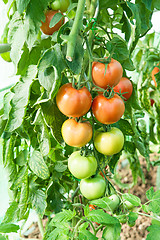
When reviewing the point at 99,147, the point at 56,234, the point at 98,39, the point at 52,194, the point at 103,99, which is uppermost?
the point at 98,39

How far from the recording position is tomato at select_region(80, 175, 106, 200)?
72 cm

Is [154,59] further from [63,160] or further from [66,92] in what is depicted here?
[66,92]

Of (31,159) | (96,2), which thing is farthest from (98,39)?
(31,159)

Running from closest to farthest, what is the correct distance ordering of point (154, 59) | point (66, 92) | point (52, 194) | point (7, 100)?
point (66, 92)
point (7, 100)
point (52, 194)
point (154, 59)

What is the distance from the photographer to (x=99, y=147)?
705mm

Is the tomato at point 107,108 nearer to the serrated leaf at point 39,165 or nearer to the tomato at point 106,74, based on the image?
the tomato at point 106,74

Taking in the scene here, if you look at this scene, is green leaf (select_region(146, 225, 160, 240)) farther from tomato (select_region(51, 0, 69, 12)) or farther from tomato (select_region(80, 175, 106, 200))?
tomato (select_region(51, 0, 69, 12))

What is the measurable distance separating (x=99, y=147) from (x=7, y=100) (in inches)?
11.6

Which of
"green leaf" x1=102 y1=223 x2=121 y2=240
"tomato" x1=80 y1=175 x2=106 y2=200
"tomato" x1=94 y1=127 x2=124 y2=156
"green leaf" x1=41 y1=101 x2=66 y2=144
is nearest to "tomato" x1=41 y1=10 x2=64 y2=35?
"green leaf" x1=41 y1=101 x2=66 y2=144

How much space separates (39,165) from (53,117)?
166 mm

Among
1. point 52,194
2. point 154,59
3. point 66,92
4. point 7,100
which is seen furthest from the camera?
point 154,59

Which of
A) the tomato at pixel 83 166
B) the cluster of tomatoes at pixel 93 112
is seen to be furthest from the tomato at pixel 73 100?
the tomato at pixel 83 166

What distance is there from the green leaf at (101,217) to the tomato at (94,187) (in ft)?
0.21

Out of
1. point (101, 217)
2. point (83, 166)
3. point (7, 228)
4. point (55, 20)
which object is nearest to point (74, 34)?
point (55, 20)
